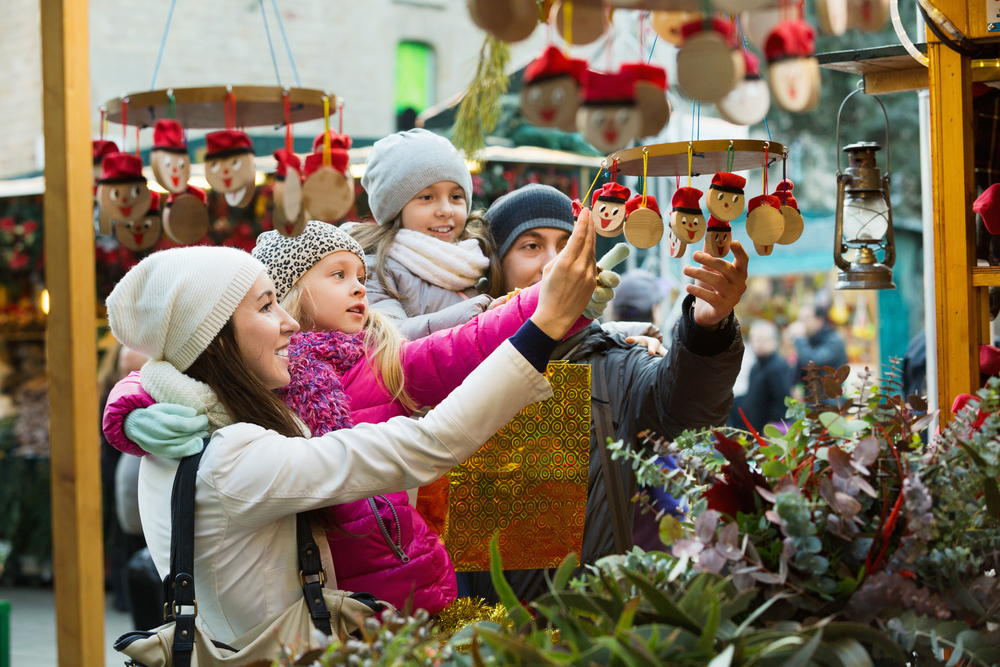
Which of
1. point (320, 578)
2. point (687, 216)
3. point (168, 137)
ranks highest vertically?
point (168, 137)

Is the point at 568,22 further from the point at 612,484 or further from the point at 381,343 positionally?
the point at 612,484

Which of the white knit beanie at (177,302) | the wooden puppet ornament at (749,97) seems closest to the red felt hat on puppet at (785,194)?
the wooden puppet ornament at (749,97)

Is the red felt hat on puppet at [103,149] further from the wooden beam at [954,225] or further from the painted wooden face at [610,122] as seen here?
the wooden beam at [954,225]

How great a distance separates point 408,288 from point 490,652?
4.22 ft

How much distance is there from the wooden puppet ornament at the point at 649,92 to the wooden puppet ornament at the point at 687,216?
19.7 inches

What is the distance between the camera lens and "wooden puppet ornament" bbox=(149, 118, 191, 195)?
1854 millimetres

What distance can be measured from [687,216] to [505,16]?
2.12 feet

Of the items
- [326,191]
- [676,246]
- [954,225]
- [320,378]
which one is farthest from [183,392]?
[954,225]

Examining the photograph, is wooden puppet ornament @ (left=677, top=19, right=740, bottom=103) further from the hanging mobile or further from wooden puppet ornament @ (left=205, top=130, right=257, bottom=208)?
wooden puppet ornament @ (left=205, top=130, right=257, bottom=208)

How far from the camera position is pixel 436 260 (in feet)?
7.33

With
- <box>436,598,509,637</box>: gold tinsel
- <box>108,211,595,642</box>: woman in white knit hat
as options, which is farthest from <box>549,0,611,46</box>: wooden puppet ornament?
<box>436,598,509,637</box>: gold tinsel

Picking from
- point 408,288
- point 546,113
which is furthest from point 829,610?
point 408,288

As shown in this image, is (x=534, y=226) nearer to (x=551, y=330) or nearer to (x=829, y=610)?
(x=551, y=330)

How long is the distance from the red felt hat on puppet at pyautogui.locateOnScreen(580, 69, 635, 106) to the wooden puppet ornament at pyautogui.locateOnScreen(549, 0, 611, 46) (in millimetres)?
53
